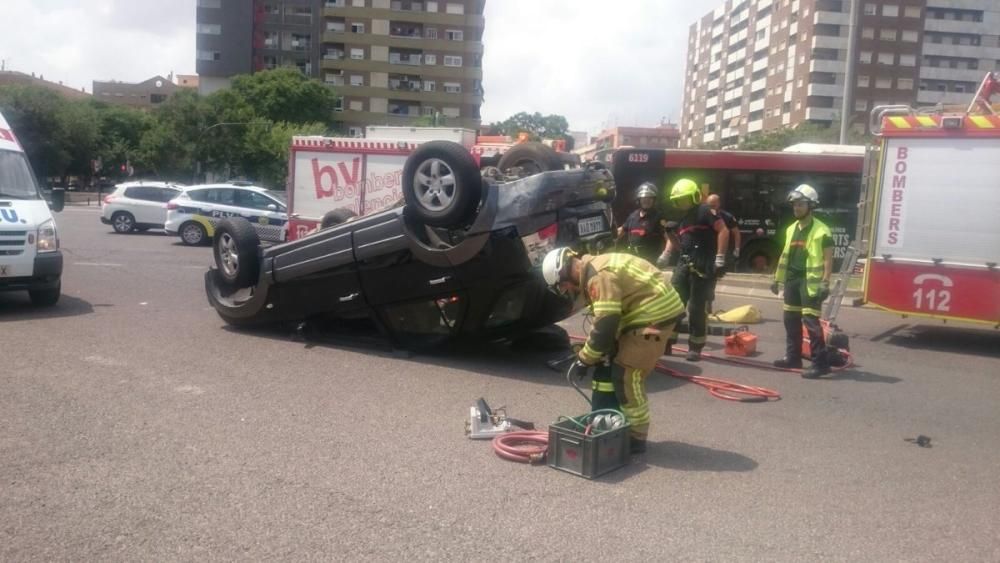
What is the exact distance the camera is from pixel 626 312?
5.74m

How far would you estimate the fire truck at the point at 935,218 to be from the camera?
10.4 m

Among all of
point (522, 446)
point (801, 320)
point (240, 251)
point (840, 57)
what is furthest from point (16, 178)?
point (840, 57)

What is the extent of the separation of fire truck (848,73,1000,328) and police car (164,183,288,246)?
48.6 feet

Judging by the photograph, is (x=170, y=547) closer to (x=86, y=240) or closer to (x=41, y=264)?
(x=41, y=264)

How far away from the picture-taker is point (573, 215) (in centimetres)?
814

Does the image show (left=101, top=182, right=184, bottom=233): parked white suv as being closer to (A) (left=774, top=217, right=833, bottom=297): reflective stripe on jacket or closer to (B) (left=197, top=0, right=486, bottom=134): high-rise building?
(A) (left=774, top=217, right=833, bottom=297): reflective stripe on jacket

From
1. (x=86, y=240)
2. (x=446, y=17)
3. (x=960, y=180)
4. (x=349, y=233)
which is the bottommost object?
(x=86, y=240)

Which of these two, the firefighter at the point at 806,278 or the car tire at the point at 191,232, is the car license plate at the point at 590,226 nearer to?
the firefighter at the point at 806,278

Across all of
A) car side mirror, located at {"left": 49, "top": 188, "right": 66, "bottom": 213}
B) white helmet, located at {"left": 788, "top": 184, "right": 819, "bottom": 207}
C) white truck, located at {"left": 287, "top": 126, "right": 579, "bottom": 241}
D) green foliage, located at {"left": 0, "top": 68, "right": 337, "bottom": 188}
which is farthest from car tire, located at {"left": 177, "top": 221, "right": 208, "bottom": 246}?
green foliage, located at {"left": 0, "top": 68, "right": 337, "bottom": 188}

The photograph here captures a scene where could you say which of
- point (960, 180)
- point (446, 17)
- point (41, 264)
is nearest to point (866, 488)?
point (960, 180)

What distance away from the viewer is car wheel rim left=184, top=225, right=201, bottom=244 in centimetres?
2212

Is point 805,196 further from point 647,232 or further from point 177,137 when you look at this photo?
point 177,137

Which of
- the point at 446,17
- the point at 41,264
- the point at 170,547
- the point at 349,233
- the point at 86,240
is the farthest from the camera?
the point at 446,17

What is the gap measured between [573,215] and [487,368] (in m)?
1.71
